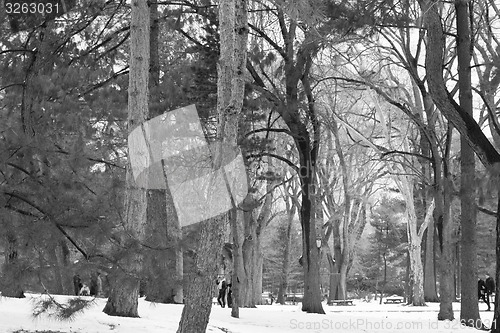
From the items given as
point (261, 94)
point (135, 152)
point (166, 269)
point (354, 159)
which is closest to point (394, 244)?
point (354, 159)

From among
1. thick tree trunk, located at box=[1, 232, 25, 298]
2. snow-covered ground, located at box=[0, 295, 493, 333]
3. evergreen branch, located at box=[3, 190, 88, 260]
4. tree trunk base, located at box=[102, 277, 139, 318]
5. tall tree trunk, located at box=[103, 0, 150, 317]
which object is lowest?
snow-covered ground, located at box=[0, 295, 493, 333]

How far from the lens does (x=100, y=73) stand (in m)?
15.6

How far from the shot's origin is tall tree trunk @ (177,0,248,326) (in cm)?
828

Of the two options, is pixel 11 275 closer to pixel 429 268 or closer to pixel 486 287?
pixel 486 287

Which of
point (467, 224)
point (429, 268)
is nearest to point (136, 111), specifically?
point (467, 224)

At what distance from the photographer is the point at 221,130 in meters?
8.77

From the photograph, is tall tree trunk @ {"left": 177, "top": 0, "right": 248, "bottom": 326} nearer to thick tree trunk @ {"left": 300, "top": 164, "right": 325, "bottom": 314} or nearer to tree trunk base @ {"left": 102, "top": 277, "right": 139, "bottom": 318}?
tree trunk base @ {"left": 102, "top": 277, "right": 139, "bottom": 318}

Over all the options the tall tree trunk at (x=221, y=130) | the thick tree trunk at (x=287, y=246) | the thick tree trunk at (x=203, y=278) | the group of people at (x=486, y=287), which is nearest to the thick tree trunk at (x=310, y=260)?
the group of people at (x=486, y=287)

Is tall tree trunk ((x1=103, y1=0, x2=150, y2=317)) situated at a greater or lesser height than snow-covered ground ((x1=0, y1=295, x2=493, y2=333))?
greater

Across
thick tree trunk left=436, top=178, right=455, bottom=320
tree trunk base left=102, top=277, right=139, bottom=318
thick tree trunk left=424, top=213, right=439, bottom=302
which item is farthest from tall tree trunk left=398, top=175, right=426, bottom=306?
tree trunk base left=102, top=277, right=139, bottom=318

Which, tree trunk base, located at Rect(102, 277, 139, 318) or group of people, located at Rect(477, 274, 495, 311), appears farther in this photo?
group of people, located at Rect(477, 274, 495, 311)

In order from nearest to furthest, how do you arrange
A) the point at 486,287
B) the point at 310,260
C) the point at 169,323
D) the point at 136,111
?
the point at 169,323, the point at 136,111, the point at 310,260, the point at 486,287

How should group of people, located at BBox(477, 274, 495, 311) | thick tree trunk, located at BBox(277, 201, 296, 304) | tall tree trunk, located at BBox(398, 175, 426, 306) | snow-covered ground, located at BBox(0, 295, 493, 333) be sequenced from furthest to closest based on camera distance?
thick tree trunk, located at BBox(277, 201, 296, 304) → tall tree trunk, located at BBox(398, 175, 426, 306) → group of people, located at BBox(477, 274, 495, 311) → snow-covered ground, located at BBox(0, 295, 493, 333)

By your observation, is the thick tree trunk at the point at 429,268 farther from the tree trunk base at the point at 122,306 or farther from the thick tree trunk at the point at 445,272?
the tree trunk base at the point at 122,306
